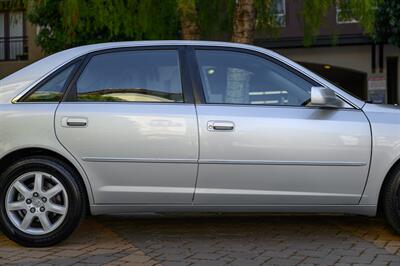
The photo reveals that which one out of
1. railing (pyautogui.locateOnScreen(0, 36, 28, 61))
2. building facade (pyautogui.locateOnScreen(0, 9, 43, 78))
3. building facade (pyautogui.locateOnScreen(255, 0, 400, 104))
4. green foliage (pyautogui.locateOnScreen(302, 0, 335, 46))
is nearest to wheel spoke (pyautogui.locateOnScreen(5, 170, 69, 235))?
green foliage (pyautogui.locateOnScreen(302, 0, 335, 46))

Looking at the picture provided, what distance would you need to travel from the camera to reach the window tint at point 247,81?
497 centimetres

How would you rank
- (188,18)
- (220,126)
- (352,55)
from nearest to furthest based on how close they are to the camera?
(220,126)
(188,18)
(352,55)

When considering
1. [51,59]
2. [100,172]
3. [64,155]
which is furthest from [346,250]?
[51,59]

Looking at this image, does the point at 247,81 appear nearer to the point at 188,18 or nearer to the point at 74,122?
the point at 74,122

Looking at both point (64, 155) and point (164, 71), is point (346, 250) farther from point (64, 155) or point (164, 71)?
point (64, 155)

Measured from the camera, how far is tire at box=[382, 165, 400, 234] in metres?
4.89

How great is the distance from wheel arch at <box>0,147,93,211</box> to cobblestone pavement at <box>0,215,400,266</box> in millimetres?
513

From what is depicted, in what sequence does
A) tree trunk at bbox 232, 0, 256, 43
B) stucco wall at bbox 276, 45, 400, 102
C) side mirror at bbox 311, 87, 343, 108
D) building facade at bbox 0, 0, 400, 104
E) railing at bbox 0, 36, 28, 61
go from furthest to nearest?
railing at bbox 0, 36, 28, 61, stucco wall at bbox 276, 45, 400, 102, building facade at bbox 0, 0, 400, 104, tree trunk at bbox 232, 0, 256, 43, side mirror at bbox 311, 87, 343, 108

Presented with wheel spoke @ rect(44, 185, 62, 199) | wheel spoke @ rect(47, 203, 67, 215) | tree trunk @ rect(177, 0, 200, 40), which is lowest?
wheel spoke @ rect(47, 203, 67, 215)

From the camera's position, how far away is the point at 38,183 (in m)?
4.85

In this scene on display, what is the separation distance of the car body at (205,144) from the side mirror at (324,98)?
0.03m

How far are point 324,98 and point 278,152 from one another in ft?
1.89

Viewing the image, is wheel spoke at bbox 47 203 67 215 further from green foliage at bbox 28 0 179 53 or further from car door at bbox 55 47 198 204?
green foliage at bbox 28 0 179 53

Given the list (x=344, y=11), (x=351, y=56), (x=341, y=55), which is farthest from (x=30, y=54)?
(x=344, y=11)
